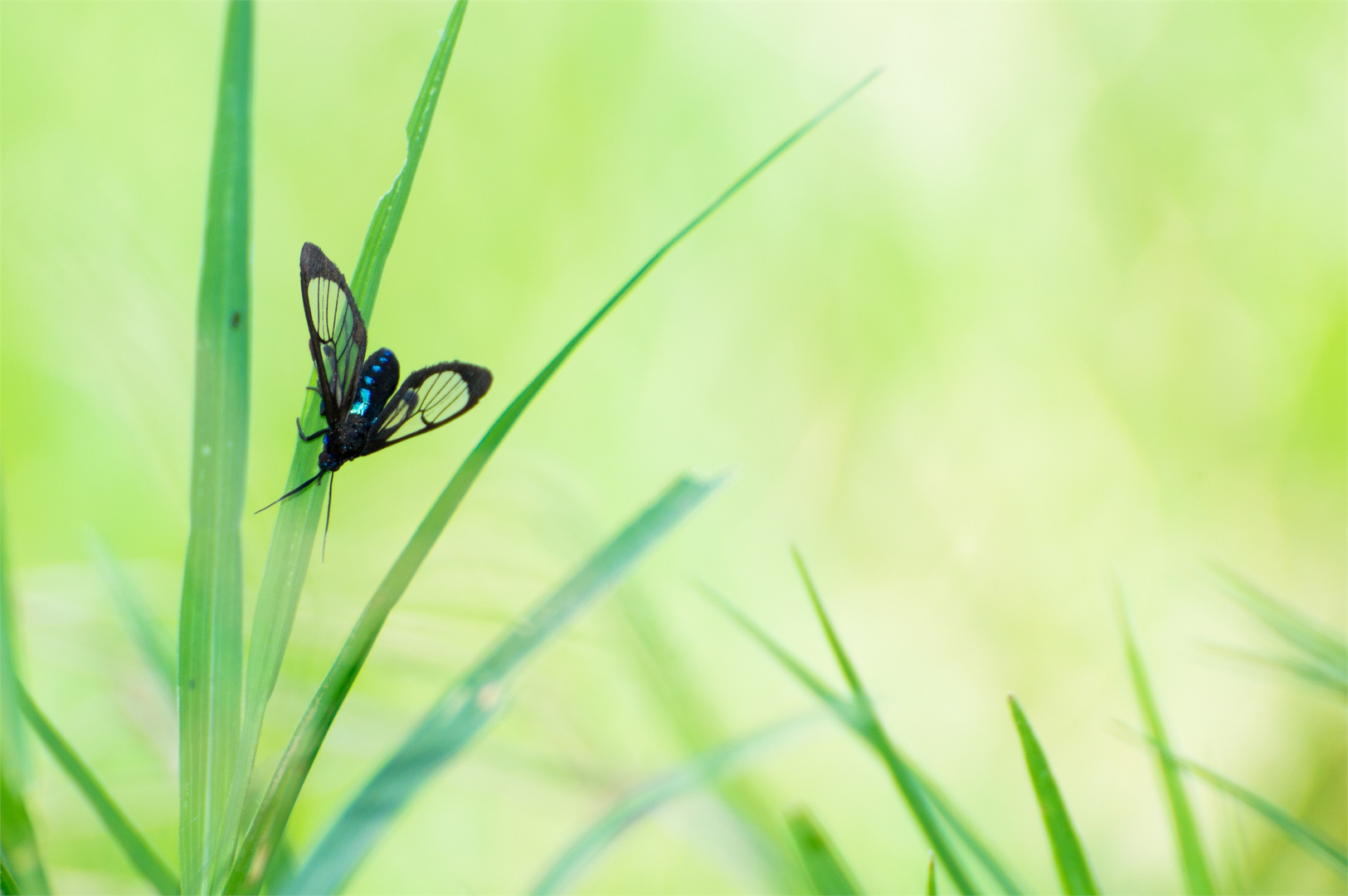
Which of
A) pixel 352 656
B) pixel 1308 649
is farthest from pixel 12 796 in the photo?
pixel 1308 649

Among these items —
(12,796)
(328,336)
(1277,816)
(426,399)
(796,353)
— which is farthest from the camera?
(796,353)

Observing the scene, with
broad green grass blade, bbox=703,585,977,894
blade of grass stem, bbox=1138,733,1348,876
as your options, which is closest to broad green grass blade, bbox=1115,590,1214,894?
blade of grass stem, bbox=1138,733,1348,876

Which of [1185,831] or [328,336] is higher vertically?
[328,336]

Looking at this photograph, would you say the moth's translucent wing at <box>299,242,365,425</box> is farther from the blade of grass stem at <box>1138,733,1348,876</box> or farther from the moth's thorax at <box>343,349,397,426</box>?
the blade of grass stem at <box>1138,733,1348,876</box>

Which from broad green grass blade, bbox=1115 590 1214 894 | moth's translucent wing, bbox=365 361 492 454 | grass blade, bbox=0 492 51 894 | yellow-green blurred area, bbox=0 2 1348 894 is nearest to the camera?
grass blade, bbox=0 492 51 894

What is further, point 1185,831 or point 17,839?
point 1185,831

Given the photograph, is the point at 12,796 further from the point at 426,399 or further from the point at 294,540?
the point at 426,399

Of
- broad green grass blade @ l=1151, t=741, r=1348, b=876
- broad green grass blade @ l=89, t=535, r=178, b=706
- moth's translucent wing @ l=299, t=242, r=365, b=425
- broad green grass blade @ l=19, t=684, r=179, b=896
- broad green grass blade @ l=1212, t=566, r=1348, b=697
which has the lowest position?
broad green grass blade @ l=1151, t=741, r=1348, b=876
